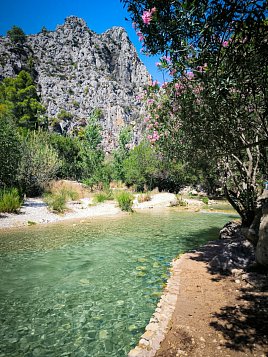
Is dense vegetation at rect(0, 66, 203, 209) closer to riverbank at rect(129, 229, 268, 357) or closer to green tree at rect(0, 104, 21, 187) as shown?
green tree at rect(0, 104, 21, 187)

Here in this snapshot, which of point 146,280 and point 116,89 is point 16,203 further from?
point 116,89

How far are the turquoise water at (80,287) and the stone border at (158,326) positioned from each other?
29 centimetres

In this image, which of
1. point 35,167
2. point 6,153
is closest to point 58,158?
point 35,167

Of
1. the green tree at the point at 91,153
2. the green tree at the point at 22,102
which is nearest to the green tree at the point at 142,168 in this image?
the green tree at the point at 91,153

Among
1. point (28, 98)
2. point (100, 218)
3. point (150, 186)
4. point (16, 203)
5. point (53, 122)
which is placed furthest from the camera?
point (53, 122)

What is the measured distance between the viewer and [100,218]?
63.2ft

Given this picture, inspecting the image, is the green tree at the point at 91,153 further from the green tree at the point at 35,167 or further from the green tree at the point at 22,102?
the green tree at the point at 22,102

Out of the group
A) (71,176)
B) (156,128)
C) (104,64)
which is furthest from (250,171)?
(104,64)

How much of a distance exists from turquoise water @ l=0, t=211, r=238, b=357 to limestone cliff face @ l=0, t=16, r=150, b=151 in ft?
252

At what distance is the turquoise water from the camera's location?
4.50 metres

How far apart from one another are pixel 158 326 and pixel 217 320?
45.9 inches

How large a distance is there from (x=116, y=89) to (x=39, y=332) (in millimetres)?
113967

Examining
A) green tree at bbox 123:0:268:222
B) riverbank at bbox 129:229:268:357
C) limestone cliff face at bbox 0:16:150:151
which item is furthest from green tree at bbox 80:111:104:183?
limestone cliff face at bbox 0:16:150:151

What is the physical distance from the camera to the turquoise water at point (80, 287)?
450cm
